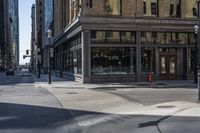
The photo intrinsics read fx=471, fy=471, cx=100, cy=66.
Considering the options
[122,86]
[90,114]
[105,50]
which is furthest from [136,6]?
[90,114]

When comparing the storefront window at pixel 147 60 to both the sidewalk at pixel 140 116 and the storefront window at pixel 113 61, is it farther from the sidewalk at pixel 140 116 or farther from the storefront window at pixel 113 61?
the sidewalk at pixel 140 116

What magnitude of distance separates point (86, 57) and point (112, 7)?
5.29 meters

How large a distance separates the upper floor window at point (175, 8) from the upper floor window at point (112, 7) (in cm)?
526

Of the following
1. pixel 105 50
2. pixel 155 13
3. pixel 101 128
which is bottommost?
pixel 101 128

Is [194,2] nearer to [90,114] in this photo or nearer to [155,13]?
[155,13]

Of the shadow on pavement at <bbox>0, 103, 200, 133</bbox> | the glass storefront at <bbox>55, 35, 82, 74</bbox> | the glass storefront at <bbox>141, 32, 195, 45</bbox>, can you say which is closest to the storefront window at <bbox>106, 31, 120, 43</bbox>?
the glass storefront at <bbox>141, 32, 195, 45</bbox>

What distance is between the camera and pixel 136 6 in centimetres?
4288

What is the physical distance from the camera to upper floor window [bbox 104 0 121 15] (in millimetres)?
42281

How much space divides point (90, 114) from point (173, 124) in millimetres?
4855

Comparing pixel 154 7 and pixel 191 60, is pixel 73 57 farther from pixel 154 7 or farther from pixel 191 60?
pixel 191 60

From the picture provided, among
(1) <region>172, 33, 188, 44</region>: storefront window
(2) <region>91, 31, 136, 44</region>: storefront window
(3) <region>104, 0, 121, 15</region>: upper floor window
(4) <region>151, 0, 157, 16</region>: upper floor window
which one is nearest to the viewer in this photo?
(2) <region>91, 31, 136, 44</region>: storefront window

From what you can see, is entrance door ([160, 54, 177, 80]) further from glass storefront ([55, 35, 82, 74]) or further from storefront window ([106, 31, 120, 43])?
glass storefront ([55, 35, 82, 74])

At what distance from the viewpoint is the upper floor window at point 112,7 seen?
42.3 metres

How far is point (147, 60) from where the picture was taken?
43219mm
